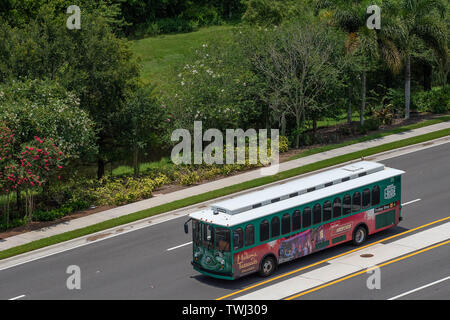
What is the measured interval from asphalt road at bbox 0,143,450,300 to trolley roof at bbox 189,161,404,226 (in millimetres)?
2237

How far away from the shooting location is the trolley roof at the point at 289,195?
2397 centimetres

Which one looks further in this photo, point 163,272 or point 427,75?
point 427,75

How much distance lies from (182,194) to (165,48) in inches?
1649

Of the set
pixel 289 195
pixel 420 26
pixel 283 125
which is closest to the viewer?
pixel 289 195

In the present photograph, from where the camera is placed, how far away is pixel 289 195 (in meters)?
25.4

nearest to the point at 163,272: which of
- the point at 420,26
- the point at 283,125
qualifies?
the point at 283,125

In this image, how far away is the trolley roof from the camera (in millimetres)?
23969

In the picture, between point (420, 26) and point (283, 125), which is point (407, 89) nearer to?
point (420, 26)

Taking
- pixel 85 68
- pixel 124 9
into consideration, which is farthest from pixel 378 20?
pixel 124 9

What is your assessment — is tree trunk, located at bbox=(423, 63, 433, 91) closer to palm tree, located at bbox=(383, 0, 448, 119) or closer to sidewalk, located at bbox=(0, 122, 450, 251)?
palm tree, located at bbox=(383, 0, 448, 119)

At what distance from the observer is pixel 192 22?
83.4 m

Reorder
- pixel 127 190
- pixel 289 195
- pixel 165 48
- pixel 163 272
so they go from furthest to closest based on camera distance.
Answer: pixel 165 48
pixel 127 190
pixel 289 195
pixel 163 272

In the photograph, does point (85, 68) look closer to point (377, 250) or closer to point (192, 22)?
point (377, 250)

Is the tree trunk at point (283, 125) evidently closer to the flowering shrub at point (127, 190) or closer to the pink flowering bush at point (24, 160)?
the flowering shrub at point (127, 190)
